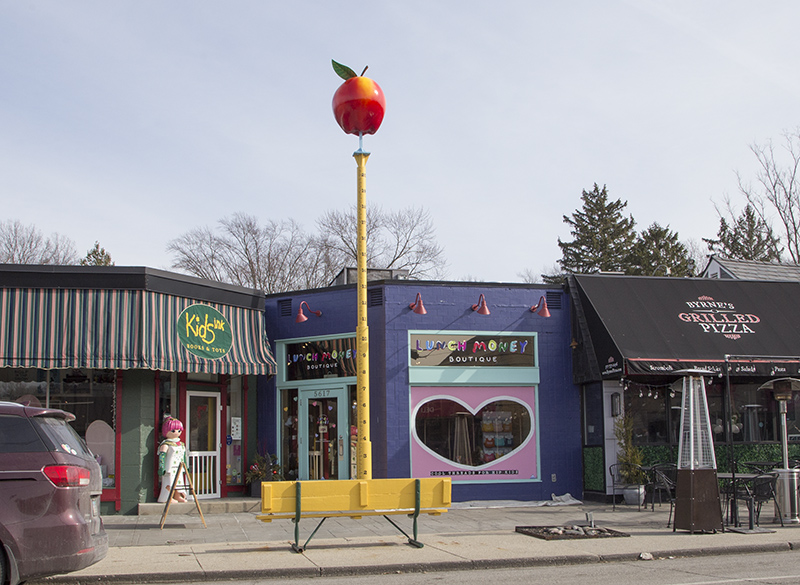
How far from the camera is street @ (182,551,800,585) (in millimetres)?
8377

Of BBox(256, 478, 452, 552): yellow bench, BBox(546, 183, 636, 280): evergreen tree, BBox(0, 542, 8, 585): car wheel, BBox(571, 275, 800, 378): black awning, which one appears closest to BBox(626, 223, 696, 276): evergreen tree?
BBox(546, 183, 636, 280): evergreen tree

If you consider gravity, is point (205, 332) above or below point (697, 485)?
above

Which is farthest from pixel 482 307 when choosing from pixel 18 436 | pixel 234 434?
pixel 18 436

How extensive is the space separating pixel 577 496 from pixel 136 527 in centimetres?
871

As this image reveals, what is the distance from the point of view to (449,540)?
11.1 m

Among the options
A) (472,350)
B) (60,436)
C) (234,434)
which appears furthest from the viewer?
(472,350)

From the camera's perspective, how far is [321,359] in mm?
16484

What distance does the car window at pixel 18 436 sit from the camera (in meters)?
7.23

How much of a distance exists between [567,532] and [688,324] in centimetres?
692

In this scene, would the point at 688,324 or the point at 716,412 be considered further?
the point at 716,412

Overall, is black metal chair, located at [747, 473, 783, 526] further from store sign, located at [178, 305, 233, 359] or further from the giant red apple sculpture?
store sign, located at [178, 305, 233, 359]

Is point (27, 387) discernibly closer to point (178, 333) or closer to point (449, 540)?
point (178, 333)

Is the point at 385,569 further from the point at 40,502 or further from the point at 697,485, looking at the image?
the point at 697,485

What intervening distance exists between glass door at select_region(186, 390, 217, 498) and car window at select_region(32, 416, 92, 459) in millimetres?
7375
